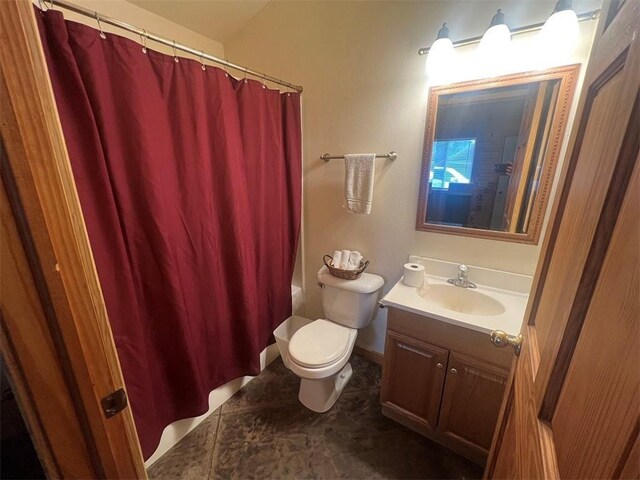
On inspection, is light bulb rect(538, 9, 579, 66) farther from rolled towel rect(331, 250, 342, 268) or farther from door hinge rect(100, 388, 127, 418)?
door hinge rect(100, 388, 127, 418)

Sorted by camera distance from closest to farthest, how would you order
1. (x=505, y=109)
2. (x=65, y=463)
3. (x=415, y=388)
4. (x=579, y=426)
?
(x=579, y=426) < (x=65, y=463) < (x=505, y=109) < (x=415, y=388)

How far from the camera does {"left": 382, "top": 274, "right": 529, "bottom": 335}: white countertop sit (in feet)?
3.82

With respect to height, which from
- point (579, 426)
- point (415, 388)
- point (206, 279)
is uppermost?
point (579, 426)

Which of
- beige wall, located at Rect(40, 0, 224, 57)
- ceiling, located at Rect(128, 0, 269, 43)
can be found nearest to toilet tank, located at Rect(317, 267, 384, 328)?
beige wall, located at Rect(40, 0, 224, 57)

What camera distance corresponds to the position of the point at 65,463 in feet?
1.60

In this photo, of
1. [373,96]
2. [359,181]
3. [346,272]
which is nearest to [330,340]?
[346,272]

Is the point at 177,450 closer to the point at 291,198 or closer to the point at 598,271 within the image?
the point at 291,198

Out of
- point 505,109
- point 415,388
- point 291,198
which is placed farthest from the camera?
point 291,198

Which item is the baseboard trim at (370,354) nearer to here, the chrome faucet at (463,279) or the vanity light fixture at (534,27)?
the chrome faucet at (463,279)

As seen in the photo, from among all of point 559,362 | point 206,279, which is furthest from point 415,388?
Result: point 206,279

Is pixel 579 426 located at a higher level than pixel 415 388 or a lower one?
higher

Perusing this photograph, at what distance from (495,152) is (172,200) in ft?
5.22

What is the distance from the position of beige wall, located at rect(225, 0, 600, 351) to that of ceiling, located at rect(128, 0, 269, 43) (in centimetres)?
Result: 7

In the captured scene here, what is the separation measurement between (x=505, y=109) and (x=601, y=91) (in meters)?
0.93
